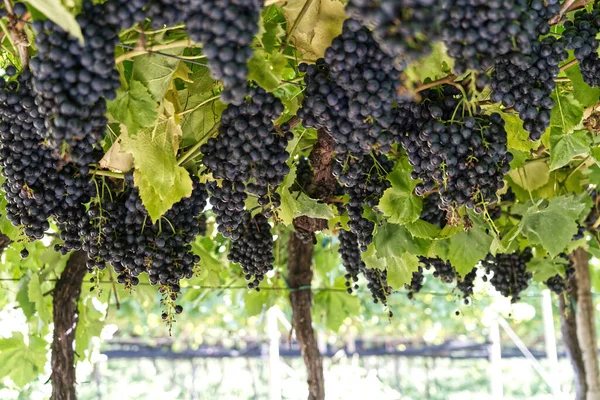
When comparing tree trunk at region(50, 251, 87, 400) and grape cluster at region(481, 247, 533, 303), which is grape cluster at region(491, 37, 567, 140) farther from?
tree trunk at region(50, 251, 87, 400)

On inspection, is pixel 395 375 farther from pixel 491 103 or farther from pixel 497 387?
pixel 491 103

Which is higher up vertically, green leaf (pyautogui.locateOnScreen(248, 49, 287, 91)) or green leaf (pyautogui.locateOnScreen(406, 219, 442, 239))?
green leaf (pyautogui.locateOnScreen(248, 49, 287, 91))

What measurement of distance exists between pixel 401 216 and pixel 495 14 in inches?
40.9

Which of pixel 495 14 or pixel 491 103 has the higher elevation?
pixel 491 103

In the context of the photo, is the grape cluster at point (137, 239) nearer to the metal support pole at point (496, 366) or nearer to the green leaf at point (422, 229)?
the green leaf at point (422, 229)

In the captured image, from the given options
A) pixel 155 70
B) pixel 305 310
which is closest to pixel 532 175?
pixel 305 310

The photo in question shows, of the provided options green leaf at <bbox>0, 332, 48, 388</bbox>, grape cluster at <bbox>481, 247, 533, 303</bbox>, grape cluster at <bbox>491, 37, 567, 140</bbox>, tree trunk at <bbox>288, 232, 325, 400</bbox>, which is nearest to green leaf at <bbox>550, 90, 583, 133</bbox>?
grape cluster at <bbox>491, 37, 567, 140</bbox>

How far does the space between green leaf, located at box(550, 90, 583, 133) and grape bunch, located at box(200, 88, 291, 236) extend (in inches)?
Result: 29.3

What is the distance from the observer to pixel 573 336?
3.88 metres

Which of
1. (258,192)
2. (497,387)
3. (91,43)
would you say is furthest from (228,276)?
(497,387)

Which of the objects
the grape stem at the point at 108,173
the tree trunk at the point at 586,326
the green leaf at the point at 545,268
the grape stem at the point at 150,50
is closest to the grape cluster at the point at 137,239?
the grape stem at the point at 108,173

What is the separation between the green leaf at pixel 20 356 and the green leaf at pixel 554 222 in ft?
8.30

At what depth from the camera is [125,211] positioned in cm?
213

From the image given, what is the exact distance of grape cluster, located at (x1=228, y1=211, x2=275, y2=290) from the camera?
2689 millimetres
